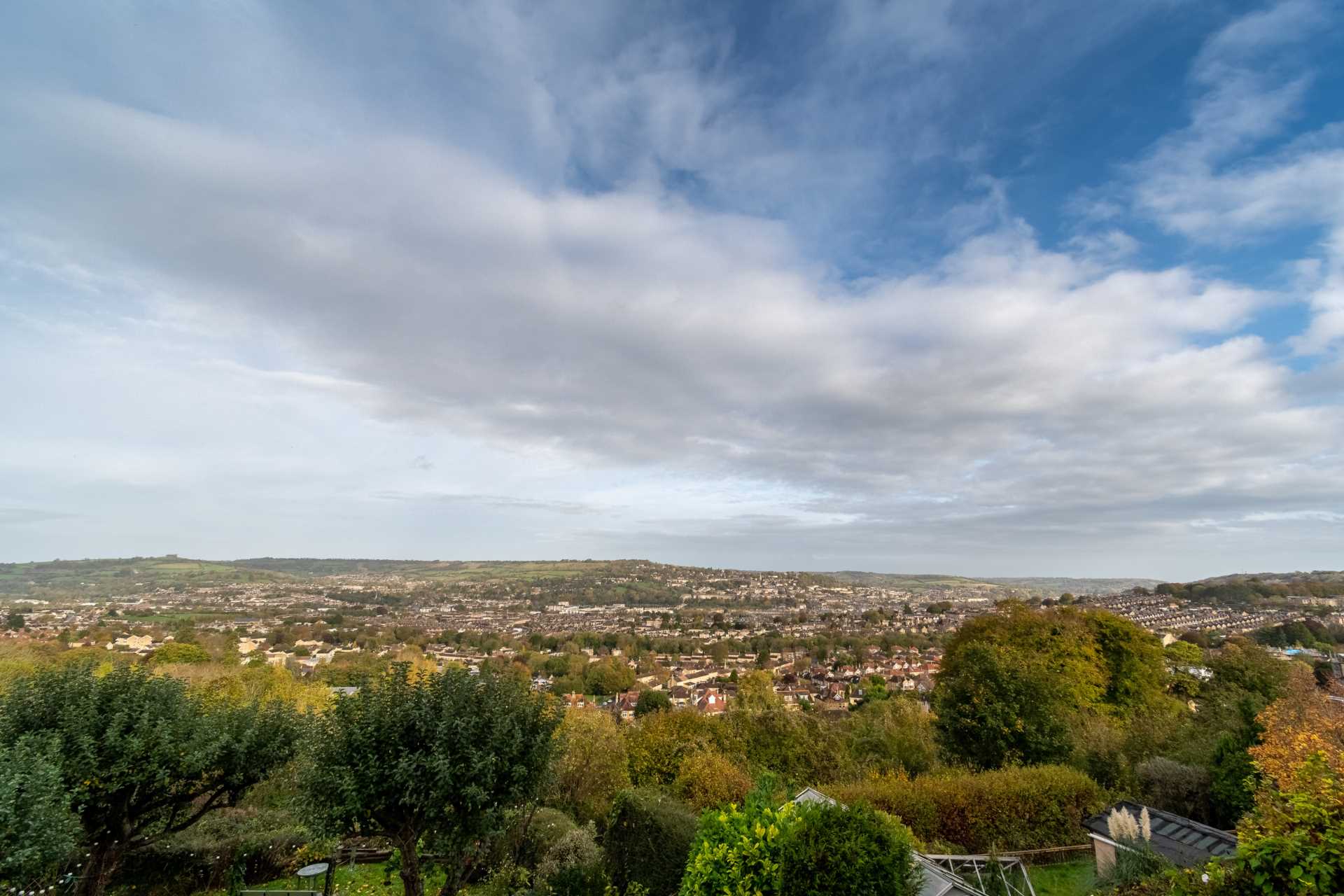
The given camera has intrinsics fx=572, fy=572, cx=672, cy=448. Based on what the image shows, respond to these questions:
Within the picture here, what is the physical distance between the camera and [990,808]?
542 inches

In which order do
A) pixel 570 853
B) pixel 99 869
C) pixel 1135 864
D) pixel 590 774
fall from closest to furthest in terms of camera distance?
pixel 1135 864, pixel 99 869, pixel 570 853, pixel 590 774

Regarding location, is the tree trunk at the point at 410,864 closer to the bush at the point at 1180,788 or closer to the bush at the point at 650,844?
the bush at the point at 650,844

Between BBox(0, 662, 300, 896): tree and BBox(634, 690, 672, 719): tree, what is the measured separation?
87.6 ft

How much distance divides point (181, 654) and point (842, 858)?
50.6 m

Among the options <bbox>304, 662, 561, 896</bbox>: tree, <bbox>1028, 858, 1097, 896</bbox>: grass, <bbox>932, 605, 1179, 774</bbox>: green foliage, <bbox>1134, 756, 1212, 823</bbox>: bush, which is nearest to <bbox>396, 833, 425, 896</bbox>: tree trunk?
<bbox>304, 662, 561, 896</bbox>: tree

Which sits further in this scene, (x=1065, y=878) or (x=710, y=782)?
(x=710, y=782)

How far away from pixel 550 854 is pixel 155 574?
168513mm

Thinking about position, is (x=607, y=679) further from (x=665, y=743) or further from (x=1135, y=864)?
(x=1135, y=864)

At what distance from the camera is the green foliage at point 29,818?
24.6ft

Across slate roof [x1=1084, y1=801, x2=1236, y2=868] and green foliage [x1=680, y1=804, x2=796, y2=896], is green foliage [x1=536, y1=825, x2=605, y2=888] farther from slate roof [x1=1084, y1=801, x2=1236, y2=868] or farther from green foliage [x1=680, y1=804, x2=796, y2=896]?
slate roof [x1=1084, y1=801, x2=1236, y2=868]

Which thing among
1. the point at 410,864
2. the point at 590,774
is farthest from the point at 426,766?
the point at 590,774

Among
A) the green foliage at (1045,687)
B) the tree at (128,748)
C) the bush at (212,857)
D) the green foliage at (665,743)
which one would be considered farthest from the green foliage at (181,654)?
the green foliage at (1045,687)

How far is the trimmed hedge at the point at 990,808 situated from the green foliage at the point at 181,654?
44.1m

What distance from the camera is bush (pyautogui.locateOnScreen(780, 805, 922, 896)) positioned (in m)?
6.29
